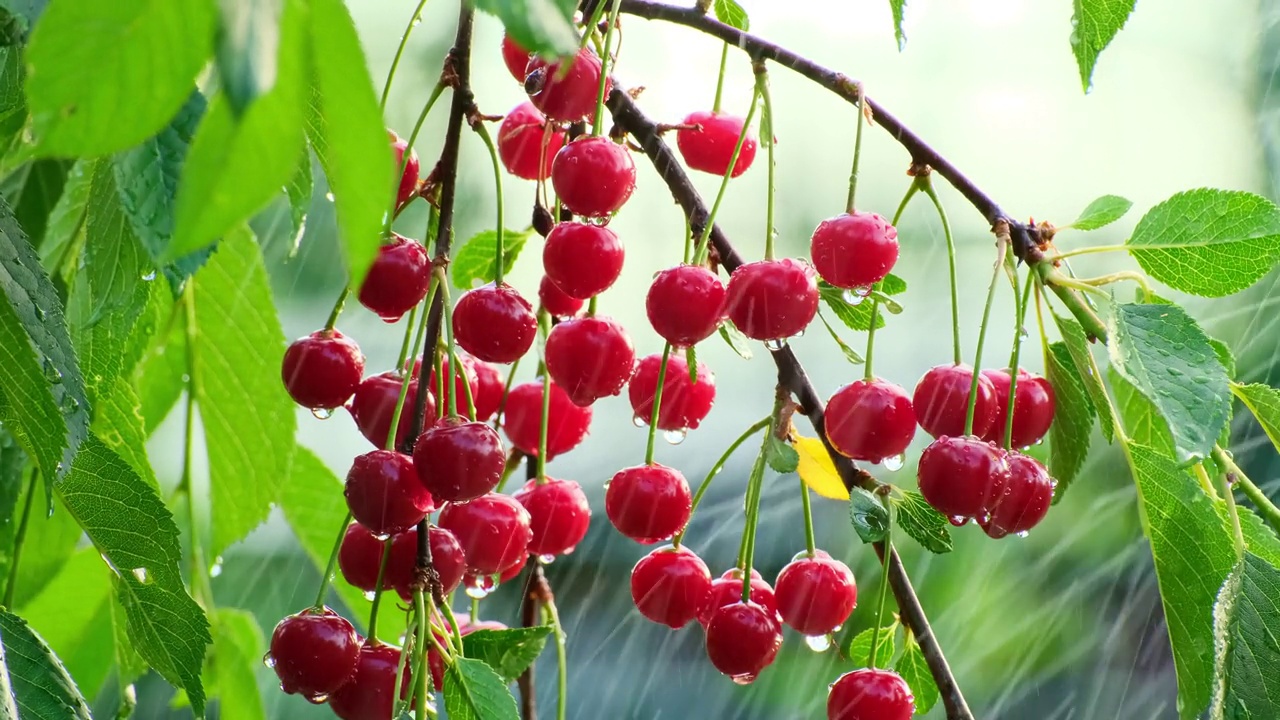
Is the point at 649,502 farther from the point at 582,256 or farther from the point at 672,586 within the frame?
the point at 582,256

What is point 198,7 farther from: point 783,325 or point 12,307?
point 783,325

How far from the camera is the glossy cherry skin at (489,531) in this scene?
0.71 metres

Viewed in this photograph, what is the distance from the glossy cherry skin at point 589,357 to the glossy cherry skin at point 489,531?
83 mm

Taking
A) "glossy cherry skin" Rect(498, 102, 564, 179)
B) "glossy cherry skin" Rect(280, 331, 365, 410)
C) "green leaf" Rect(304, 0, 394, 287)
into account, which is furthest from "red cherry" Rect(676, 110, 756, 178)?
"green leaf" Rect(304, 0, 394, 287)

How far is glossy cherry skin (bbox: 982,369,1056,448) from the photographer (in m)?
0.72

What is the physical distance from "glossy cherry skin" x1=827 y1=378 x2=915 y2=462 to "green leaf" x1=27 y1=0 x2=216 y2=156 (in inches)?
20.5

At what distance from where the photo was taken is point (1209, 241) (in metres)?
0.74

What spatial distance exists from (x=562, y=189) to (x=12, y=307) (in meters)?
0.29

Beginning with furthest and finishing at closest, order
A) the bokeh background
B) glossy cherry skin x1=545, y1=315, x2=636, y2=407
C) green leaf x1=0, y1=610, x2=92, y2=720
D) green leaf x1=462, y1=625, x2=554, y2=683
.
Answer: the bokeh background < glossy cherry skin x1=545, y1=315, x2=636, y2=407 < green leaf x1=462, y1=625, x2=554, y2=683 < green leaf x1=0, y1=610, x2=92, y2=720

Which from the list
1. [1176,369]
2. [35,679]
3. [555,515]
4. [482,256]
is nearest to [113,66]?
[35,679]

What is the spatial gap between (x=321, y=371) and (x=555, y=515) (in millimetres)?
190

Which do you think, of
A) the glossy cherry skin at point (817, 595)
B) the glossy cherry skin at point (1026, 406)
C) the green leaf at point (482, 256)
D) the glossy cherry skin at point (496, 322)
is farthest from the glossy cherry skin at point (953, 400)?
the green leaf at point (482, 256)

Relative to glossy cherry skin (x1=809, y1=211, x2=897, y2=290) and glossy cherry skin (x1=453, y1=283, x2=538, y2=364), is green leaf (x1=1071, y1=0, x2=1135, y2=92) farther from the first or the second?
glossy cherry skin (x1=453, y1=283, x2=538, y2=364)

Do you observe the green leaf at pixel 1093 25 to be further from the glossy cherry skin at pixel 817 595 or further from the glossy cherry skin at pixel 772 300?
the glossy cherry skin at pixel 817 595
